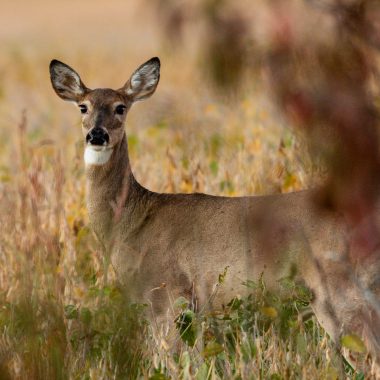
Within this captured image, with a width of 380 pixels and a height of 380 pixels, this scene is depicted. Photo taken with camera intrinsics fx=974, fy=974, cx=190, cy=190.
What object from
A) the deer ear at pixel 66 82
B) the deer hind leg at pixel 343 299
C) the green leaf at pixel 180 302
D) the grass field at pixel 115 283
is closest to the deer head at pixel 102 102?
the deer ear at pixel 66 82

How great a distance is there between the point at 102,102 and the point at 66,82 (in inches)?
20.3

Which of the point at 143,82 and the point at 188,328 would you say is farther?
the point at 143,82

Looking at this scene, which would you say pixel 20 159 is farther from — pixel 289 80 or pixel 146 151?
pixel 289 80

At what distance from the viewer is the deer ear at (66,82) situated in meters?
6.23

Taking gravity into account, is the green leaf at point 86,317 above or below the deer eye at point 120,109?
below

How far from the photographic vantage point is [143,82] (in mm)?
6359

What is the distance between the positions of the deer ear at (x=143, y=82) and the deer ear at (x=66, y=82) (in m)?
0.28

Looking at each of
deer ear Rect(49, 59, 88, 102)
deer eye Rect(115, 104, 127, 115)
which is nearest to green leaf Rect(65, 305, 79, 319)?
deer eye Rect(115, 104, 127, 115)

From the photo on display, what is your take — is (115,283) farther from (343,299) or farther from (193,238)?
(343,299)

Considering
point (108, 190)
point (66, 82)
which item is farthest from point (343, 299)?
point (66, 82)

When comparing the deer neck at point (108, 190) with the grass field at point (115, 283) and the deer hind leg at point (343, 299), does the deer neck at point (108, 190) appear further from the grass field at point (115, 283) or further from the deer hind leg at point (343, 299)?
the deer hind leg at point (343, 299)

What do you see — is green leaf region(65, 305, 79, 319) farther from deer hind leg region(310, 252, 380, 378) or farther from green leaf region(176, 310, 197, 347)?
deer hind leg region(310, 252, 380, 378)

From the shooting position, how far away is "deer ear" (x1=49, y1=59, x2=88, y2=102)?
623 cm

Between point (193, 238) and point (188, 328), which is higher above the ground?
point (193, 238)
